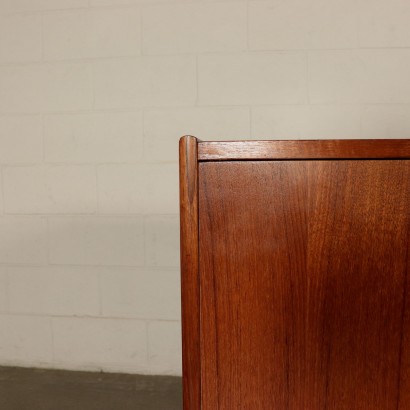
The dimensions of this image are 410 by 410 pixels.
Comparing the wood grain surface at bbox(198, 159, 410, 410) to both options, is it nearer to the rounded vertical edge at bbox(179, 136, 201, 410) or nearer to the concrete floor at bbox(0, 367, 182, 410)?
the rounded vertical edge at bbox(179, 136, 201, 410)

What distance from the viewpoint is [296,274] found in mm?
709

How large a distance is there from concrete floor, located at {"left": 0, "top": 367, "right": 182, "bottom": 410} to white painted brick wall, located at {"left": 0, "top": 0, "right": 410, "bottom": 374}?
60mm

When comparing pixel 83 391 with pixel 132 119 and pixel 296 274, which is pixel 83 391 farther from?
pixel 296 274

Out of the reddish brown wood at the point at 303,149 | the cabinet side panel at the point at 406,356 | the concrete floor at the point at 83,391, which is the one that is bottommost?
the concrete floor at the point at 83,391

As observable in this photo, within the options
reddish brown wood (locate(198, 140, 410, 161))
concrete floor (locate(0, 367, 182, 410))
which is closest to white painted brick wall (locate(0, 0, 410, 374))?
concrete floor (locate(0, 367, 182, 410))

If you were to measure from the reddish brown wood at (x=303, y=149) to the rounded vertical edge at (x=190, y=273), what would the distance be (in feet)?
0.10

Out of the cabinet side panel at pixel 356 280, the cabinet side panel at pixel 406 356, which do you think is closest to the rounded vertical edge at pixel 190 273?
the cabinet side panel at pixel 356 280

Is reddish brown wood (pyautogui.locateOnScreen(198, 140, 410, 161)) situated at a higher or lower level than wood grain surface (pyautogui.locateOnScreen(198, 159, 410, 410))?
higher

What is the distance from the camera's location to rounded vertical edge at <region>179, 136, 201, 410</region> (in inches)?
27.7

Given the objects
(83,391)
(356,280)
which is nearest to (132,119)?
(83,391)

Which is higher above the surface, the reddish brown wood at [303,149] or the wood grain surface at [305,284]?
the reddish brown wood at [303,149]

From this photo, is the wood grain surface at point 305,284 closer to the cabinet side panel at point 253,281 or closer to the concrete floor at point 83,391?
the cabinet side panel at point 253,281

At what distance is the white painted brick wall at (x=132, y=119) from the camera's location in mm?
1535

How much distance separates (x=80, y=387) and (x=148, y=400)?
0.28m
